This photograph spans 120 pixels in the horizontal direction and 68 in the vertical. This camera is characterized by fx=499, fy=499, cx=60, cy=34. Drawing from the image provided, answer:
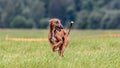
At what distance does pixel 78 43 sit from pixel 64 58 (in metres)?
5.48

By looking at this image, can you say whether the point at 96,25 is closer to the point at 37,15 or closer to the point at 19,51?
the point at 37,15

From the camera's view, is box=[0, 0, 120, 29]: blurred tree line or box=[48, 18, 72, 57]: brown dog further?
box=[0, 0, 120, 29]: blurred tree line

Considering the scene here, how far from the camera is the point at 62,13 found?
94188mm

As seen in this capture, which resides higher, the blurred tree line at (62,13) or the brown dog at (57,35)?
the brown dog at (57,35)

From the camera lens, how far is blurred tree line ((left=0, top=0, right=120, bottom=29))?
267 feet

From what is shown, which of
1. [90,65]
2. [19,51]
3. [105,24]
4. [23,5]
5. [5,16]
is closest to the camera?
[90,65]

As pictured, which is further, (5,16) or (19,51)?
(5,16)

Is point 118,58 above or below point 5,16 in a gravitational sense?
above

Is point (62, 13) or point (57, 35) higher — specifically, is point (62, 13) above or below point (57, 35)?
below

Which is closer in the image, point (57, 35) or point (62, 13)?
point (57, 35)

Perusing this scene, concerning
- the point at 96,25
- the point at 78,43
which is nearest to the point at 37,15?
the point at 96,25

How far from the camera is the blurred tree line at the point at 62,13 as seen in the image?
267 ft

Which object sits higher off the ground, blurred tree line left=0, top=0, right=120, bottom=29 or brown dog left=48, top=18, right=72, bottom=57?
brown dog left=48, top=18, right=72, bottom=57

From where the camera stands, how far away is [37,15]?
94.6 meters
